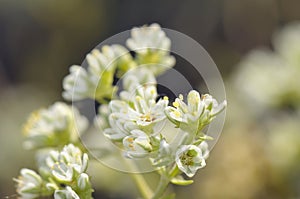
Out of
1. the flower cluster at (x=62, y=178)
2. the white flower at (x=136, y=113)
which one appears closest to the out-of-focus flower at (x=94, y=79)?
the white flower at (x=136, y=113)

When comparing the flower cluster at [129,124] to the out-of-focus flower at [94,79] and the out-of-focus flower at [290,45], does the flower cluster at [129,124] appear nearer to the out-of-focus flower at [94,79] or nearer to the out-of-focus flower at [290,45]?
the out-of-focus flower at [94,79]

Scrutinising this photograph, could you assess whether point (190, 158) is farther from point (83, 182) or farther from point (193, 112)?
point (83, 182)

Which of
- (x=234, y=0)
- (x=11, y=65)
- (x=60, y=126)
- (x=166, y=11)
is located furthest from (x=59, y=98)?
(x=60, y=126)

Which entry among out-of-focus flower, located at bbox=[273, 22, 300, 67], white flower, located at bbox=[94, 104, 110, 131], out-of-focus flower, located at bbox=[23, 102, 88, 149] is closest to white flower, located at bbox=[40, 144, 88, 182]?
white flower, located at bbox=[94, 104, 110, 131]

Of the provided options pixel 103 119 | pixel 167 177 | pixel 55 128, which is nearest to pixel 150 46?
pixel 103 119

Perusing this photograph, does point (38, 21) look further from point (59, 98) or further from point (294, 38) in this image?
point (294, 38)

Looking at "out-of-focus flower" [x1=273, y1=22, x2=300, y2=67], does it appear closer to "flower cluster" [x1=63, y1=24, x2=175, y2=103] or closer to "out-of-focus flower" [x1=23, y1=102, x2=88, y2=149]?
"flower cluster" [x1=63, y1=24, x2=175, y2=103]
